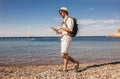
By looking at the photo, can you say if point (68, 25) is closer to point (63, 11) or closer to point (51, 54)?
point (63, 11)

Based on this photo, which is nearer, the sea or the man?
the man

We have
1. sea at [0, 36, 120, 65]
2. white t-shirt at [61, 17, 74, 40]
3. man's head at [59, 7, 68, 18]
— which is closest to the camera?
white t-shirt at [61, 17, 74, 40]

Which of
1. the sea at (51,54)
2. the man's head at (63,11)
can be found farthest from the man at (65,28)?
the sea at (51,54)

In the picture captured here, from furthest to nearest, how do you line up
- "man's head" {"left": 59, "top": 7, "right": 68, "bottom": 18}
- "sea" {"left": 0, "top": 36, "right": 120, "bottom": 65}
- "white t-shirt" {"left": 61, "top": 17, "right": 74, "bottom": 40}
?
1. "sea" {"left": 0, "top": 36, "right": 120, "bottom": 65}
2. "man's head" {"left": 59, "top": 7, "right": 68, "bottom": 18}
3. "white t-shirt" {"left": 61, "top": 17, "right": 74, "bottom": 40}

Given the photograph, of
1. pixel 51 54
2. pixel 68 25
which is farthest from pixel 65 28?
pixel 51 54

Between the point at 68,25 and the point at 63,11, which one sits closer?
the point at 68,25

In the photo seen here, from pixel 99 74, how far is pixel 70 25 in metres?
2.24

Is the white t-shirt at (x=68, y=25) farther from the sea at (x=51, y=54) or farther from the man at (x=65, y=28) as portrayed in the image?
the sea at (x=51, y=54)

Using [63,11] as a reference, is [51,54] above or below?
below

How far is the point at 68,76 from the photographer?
9516mm

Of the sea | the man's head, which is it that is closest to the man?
the man's head

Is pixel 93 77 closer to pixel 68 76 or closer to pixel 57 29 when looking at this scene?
pixel 68 76

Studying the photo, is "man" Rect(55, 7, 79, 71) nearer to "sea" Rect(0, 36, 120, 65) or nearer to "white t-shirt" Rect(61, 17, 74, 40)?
"white t-shirt" Rect(61, 17, 74, 40)

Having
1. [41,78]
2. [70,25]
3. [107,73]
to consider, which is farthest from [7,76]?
[107,73]
